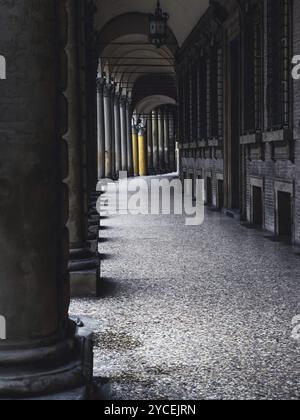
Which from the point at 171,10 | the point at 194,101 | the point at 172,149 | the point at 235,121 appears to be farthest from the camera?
the point at 172,149

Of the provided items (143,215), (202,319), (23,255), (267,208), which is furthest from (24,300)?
(143,215)

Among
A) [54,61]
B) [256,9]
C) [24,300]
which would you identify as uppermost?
[256,9]

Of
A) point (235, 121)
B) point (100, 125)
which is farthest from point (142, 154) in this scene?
point (235, 121)

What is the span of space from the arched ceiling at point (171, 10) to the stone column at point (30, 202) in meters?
18.0

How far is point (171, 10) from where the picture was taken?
1045 inches

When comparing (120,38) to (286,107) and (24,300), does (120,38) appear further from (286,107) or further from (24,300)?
(24,300)

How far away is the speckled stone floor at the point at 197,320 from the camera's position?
464cm

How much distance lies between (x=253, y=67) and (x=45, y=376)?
1251cm

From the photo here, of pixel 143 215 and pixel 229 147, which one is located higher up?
pixel 229 147

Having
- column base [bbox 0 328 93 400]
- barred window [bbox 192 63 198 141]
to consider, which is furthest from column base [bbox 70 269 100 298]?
barred window [bbox 192 63 198 141]

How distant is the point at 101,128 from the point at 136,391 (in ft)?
101

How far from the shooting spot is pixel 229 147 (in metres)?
18.0

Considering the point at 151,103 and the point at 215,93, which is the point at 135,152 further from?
the point at 215,93

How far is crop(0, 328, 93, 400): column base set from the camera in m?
3.82
